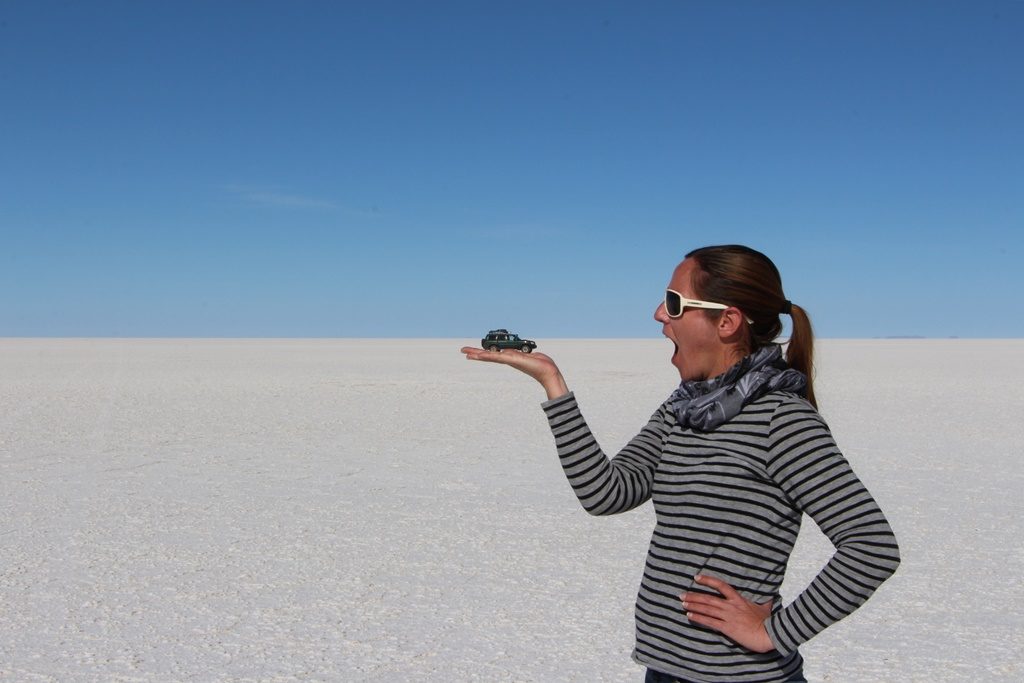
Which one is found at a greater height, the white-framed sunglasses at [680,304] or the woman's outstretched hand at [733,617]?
the white-framed sunglasses at [680,304]

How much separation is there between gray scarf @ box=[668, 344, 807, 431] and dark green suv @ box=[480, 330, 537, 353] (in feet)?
1.21

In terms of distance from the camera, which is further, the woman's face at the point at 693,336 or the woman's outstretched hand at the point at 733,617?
the woman's face at the point at 693,336

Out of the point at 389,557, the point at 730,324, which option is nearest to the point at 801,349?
the point at 730,324

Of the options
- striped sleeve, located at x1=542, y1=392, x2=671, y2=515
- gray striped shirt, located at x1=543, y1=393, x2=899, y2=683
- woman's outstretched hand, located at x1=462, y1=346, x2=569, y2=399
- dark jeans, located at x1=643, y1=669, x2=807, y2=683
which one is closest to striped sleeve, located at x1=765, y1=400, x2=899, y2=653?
gray striped shirt, located at x1=543, y1=393, x2=899, y2=683

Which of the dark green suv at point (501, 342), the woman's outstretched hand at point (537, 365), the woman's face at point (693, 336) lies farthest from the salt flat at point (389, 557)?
the woman's face at point (693, 336)

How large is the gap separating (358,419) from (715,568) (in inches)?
455

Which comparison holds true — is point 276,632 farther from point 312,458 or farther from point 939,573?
point 312,458

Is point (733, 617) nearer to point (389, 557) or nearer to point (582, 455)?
point (582, 455)

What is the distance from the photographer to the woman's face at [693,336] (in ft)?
5.33

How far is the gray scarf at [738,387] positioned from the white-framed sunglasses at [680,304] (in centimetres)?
8

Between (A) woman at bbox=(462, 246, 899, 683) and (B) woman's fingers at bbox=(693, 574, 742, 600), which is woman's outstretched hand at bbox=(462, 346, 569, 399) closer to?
(A) woman at bbox=(462, 246, 899, 683)

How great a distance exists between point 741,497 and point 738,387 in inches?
6.7

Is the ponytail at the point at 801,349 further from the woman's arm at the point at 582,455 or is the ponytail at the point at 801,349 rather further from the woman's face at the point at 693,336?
the woman's arm at the point at 582,455

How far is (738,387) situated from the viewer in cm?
153
